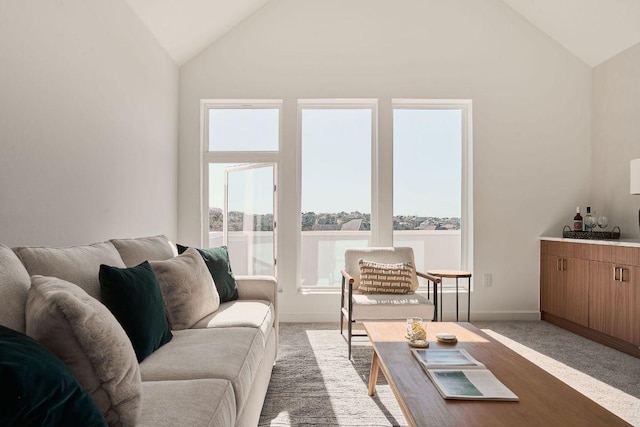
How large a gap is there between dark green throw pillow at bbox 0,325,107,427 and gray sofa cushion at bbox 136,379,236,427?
13.7 inches

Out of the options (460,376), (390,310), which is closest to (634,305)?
(390,310)

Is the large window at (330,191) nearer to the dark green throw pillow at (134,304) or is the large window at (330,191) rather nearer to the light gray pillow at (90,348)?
the dark green throw pillow at (134,304)

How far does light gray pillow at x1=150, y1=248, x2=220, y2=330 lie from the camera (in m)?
2.51

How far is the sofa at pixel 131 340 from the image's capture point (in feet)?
4.06

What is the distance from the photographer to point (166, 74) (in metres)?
4.45

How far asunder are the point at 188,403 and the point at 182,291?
1.13m

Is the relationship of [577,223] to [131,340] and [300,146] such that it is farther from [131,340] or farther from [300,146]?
[131,340]

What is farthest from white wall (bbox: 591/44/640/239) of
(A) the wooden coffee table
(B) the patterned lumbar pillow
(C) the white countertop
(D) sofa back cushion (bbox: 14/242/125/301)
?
(D) sofa back cushion (bbox: 14/242/125/301)

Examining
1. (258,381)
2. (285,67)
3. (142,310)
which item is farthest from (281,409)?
(285,67)

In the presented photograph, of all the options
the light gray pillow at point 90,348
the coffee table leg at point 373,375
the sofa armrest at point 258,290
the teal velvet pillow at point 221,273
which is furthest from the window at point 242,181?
the light gray pillow at point 90,348

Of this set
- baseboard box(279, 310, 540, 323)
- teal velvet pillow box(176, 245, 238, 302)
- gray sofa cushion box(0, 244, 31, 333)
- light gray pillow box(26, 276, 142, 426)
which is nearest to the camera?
light gray pillow box(26, 276, 142, 426)

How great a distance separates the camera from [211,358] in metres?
1.95

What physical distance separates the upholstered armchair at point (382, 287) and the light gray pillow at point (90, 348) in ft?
7.91

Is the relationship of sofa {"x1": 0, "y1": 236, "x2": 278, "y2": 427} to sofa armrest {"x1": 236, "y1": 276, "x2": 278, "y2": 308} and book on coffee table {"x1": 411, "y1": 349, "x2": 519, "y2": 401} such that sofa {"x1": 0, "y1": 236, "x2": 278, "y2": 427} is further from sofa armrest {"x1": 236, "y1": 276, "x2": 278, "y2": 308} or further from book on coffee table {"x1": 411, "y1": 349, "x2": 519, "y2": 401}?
book on coffee table {"x1": 411, "y1": 349, "x2": 519, "y2": 401}
